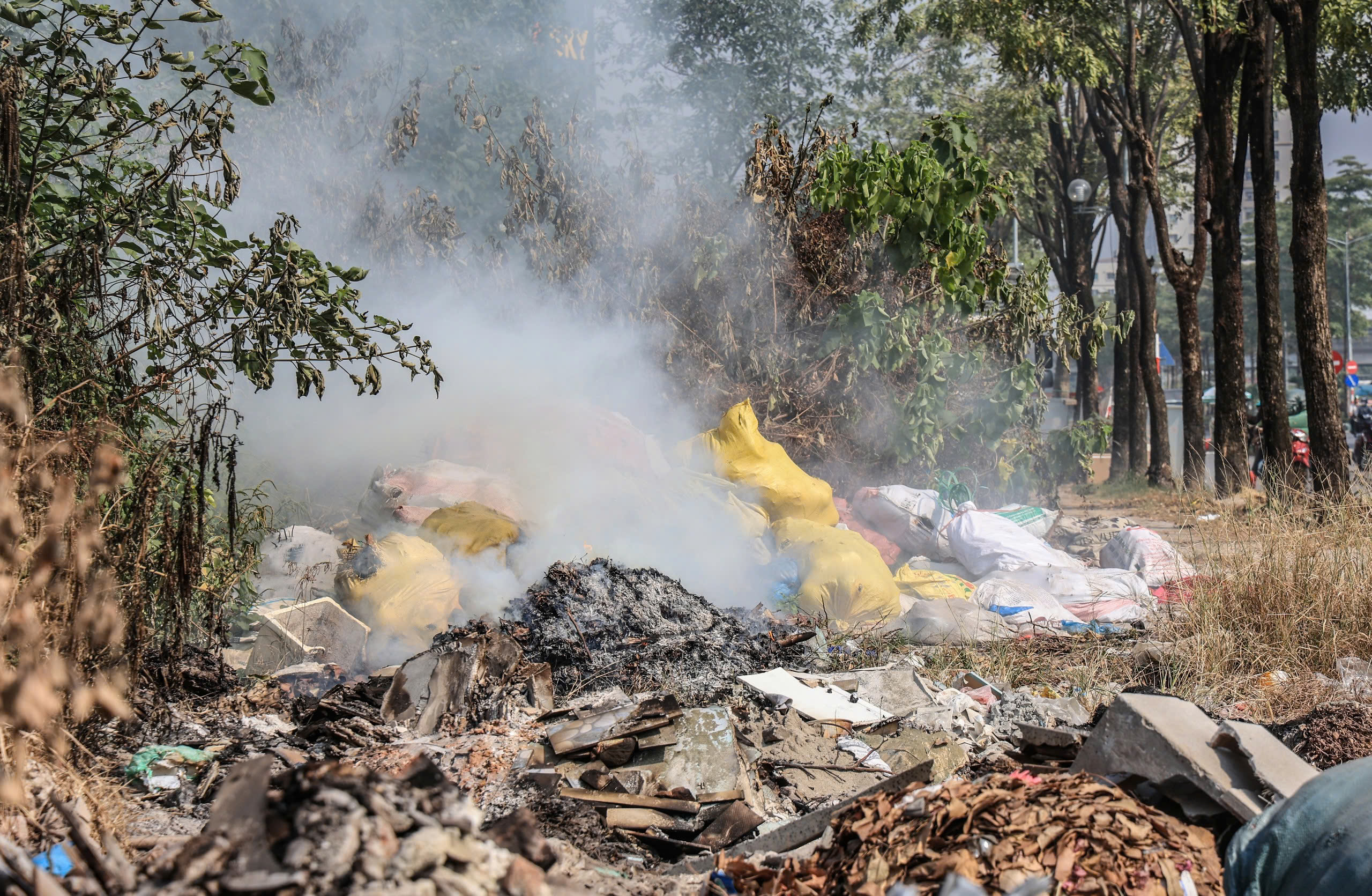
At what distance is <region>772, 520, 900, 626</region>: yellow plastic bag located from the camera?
195 inches

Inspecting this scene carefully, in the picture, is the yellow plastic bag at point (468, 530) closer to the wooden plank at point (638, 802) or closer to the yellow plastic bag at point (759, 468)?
the yellow plastic bag at point (759, 468)

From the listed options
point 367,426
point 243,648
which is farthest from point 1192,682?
point 367,426

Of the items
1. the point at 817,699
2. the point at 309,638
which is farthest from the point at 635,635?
the point at 309,638

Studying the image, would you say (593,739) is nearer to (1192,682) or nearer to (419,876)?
(419,876)

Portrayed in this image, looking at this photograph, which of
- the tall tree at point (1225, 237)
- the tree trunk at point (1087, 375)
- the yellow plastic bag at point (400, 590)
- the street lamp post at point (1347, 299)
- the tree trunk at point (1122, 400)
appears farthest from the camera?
the street lamp post at point (1347, 299)

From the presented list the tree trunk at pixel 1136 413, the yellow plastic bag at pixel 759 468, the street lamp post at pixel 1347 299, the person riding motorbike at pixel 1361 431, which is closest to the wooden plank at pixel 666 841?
the yellow plastic bag at pixel 759 468

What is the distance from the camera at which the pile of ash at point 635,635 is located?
3.90 m

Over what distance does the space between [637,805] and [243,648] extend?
269 centimetres

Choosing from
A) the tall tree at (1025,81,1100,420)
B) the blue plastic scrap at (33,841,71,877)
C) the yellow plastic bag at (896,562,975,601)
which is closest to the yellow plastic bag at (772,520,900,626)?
the yellow plastic bag at (896,562,975,601)

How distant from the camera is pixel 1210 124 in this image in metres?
8.73

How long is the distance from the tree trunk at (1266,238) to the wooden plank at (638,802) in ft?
20.8

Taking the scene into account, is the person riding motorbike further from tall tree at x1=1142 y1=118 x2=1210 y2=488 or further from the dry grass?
the dry grass

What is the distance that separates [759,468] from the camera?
5.93 metres

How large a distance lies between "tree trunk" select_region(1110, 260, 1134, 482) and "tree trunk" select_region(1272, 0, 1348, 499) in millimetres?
6245
